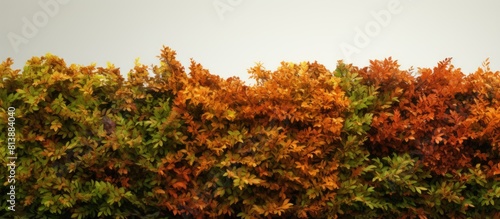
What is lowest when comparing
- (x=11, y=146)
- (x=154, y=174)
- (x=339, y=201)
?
(x=339, y=201)

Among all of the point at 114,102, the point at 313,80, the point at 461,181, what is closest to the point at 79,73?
the point at 114,102

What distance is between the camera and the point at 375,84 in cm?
788

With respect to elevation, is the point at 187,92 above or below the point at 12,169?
above

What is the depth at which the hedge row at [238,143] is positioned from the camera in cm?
745

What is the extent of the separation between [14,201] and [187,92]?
244 centimetres

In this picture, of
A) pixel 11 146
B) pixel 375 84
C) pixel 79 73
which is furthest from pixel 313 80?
pixel 11 146

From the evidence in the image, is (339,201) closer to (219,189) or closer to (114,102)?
(219,189)

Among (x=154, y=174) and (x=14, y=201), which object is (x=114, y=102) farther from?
(x=14, y=201)

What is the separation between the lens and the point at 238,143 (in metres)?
7.52

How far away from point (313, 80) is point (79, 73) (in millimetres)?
2758

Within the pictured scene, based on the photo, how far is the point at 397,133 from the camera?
25.5 feet

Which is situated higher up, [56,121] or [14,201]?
[56,121]

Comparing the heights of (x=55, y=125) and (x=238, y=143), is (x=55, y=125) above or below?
above

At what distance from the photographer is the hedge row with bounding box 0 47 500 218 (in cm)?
745
